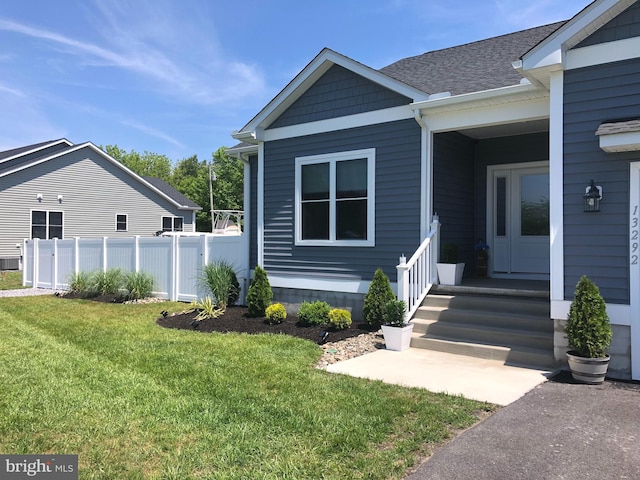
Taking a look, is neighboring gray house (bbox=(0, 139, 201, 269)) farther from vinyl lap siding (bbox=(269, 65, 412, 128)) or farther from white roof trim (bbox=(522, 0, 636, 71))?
white roof trim (bbox=(522, 0, 636, 71))

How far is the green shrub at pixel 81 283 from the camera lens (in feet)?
42.6

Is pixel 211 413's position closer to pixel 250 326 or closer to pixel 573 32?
pixel 250 326

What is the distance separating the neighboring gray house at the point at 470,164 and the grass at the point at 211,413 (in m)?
2.56

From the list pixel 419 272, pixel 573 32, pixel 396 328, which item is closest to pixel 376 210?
pixel 419 272

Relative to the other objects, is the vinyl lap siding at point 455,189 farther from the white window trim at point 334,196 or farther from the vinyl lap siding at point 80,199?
the vinyl lap siding at point 80,199

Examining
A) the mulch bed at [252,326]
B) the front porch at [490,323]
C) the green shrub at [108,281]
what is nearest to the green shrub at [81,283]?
the green shrub at [108,281]

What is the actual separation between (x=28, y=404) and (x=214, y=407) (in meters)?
1.65

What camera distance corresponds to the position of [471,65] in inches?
354

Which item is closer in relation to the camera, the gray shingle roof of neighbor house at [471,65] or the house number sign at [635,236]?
the house number sign at [635,236]

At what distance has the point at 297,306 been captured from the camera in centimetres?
935

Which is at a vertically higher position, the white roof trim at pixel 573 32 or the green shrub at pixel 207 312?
the white roof trim at pixel 573 32

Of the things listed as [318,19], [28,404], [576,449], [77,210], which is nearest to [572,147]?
[576,449]

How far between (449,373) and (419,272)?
2313mm

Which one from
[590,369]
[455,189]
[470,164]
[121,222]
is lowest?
[590,369]
